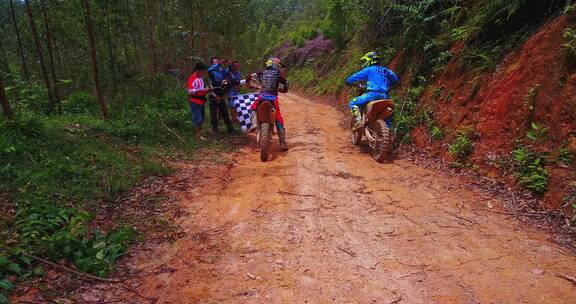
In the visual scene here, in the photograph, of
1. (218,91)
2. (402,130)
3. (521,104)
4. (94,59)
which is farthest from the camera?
(218,91)

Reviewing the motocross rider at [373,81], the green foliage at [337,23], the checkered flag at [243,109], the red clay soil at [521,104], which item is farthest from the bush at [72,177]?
the green foliage at [337,23]

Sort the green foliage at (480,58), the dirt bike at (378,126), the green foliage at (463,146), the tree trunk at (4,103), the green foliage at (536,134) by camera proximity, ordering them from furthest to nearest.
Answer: the dirt bike at (378,126) < the green foliage at (480,58) < the green foliage at (463,146) < the tree trunk at (4,103) < the green foliage at (536,134)

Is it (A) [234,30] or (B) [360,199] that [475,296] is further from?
(A) [234,30]

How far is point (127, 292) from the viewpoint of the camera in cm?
321

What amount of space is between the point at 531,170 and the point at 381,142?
8.37 ft

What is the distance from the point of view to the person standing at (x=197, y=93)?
27.7ft

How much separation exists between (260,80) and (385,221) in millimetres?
4746

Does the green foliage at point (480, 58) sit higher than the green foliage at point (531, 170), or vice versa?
the green foliage at point (480, 58)

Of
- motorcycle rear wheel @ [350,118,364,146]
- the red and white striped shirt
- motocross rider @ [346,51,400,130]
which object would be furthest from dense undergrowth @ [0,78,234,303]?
motocross rider @ [346,51,400,130]

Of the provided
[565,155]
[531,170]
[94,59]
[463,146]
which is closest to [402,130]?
[463,146]

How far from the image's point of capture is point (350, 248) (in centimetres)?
379

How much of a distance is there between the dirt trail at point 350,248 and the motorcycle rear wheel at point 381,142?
97 cm

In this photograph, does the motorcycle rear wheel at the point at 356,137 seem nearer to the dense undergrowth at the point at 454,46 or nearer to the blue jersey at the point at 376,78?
the dense undergrowth at the point at 454,46

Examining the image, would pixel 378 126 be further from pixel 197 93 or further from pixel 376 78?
pixel 197 93
